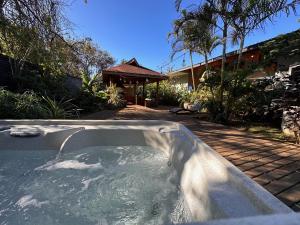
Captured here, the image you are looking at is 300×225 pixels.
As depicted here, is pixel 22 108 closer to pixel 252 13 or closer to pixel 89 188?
pixel 89 188

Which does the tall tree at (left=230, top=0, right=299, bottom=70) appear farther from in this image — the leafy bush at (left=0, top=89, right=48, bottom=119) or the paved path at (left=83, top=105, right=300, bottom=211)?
the leafy bush at (left=0, top=89, right=48, bottom=119)

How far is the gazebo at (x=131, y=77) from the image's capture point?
14695mm

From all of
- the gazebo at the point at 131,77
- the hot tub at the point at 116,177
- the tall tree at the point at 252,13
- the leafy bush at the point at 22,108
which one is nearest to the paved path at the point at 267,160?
the hot tub at the point at 116,177

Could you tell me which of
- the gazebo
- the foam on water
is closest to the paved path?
the foam on water

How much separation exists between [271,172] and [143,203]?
176cm

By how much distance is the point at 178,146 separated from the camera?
3.81 metres

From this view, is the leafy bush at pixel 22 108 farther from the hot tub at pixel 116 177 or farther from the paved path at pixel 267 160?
the paved path at pixel 267 160

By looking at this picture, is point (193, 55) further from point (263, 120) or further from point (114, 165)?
point (114, 165)

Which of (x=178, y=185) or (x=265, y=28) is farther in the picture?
(x=265, y=28)

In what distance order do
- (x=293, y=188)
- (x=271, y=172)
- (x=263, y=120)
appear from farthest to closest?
(x=263, y=120)
(x=271, y=172)
(x=293, y=188)

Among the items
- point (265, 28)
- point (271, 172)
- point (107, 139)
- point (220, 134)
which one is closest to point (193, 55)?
point (265, 28)

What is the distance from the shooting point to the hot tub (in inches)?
84.7

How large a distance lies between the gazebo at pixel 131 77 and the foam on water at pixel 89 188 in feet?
35.0

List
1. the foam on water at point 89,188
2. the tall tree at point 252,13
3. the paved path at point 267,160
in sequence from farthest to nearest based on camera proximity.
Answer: the tall tree at point 252,13 → the paved path at point 267,160 → the foam on water at point 89,188
